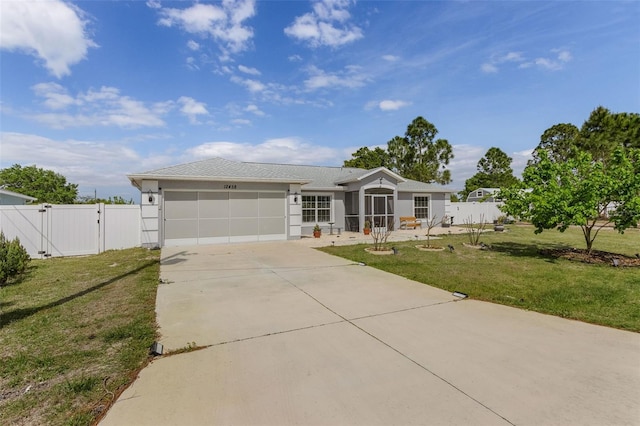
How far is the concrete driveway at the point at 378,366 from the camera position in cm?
233

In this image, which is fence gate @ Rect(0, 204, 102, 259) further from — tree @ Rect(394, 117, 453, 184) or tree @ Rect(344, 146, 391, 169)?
tree @ Rect(394, 117, 453, 184)

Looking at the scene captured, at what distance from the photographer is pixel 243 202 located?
46.2ft

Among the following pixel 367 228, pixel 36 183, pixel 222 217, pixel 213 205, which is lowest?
pixel 367 228

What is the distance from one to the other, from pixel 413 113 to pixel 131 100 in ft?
102

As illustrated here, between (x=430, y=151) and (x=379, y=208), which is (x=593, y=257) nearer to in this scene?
(x=379, y=208)

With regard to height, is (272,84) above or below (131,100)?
above

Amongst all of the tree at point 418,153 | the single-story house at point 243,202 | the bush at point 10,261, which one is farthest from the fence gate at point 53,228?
the tree at point 418,153

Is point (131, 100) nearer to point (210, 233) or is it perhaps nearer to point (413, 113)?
point (210, 233)

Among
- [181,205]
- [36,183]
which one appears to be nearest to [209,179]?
[181,205]

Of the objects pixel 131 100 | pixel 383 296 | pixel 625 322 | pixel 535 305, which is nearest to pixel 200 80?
pixel 131 100

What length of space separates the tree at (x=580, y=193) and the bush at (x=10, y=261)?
45.7 ft

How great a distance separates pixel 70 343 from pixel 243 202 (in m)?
10.7

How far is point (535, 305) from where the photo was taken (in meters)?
5.04

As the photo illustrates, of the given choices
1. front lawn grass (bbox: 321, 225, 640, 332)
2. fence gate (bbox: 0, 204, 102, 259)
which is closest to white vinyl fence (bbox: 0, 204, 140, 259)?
fence gate (bbox: 0, 204, 102, 259)
